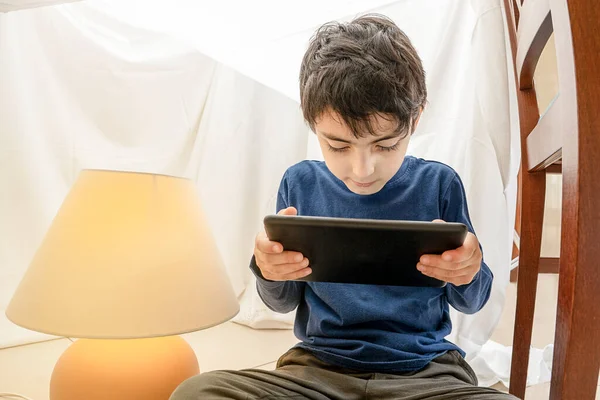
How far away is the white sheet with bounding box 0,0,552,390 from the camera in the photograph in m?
1.19

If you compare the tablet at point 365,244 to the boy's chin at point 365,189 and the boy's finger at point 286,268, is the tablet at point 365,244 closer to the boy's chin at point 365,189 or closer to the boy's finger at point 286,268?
the boy's finger at point 286,268

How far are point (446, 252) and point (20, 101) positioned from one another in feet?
3.79

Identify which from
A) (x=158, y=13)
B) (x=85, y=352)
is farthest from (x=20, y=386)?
(x=158, y=13)

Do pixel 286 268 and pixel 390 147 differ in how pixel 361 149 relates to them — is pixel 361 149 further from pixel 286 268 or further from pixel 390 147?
pixel 286 268

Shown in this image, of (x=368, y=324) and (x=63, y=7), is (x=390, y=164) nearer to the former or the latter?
(x=368, y=324)

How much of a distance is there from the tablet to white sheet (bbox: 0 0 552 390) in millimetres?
582

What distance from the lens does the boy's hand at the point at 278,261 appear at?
2.24ft

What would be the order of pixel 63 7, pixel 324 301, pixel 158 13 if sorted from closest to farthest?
pixel 324 301 → pixel 158 13 → pixel 63 7

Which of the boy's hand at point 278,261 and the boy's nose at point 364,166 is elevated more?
the boy's nose at point 364,166

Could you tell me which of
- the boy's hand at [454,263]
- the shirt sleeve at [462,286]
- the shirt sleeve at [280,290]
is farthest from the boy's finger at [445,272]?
the shirt sleeve at [280,290]

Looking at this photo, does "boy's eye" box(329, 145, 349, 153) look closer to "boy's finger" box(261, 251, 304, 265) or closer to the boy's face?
the boy's face

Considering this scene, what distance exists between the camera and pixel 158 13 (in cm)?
124

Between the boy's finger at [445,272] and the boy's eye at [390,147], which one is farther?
the boy's eye at [390,147]

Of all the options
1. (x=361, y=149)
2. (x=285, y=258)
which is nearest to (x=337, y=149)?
(x=361, y=149)
